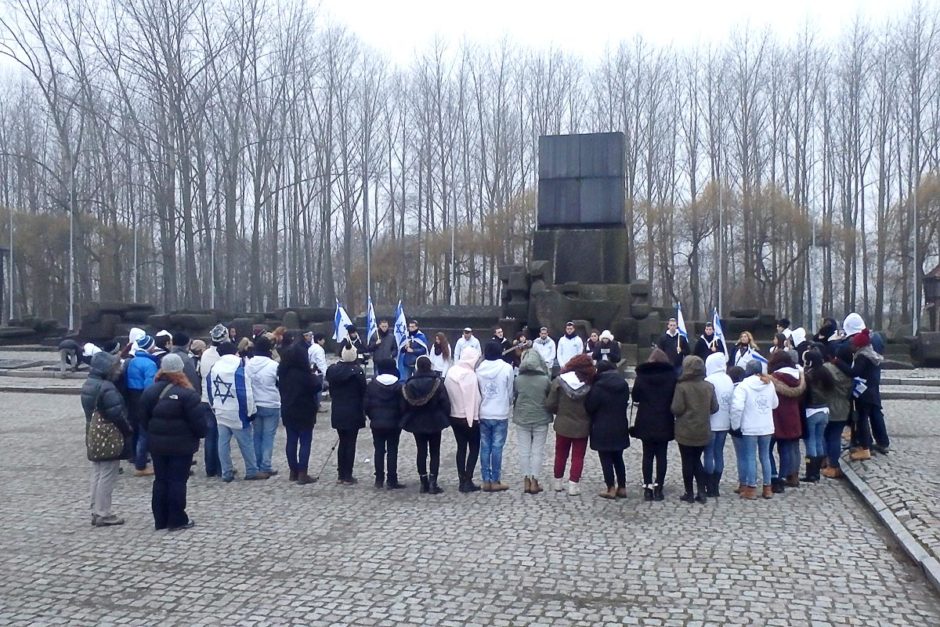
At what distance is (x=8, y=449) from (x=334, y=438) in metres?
4.49

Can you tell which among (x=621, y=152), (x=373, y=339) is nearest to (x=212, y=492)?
(x=373, y=339)

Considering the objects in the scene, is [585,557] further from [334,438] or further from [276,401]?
[334,438]

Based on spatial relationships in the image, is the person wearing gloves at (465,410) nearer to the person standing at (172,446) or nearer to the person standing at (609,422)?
the person standing at (609,422)

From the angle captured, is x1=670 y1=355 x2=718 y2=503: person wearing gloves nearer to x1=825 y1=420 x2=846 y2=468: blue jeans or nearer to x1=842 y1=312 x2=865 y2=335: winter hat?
x1=825 y1=420 x2=846 y2=468: blue jeans

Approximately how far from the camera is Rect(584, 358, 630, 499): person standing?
9070mm

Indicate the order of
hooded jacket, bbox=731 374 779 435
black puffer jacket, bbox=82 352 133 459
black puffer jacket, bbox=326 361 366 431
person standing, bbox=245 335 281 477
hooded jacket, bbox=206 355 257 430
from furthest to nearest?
person standing, bbox=245 335 281 477 → hooded jacket, bbox=206 355 257 430 → black puffer jacket, bbox=326 361 366 431 → hooded jacket, bbox=731 374 779 435 → black puffer jacket, bbox=82 352 133 459

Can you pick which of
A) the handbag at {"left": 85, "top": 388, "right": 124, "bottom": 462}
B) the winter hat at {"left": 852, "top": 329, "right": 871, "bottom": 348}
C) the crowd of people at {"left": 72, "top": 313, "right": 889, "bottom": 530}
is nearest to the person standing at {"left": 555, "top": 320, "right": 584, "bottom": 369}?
the crowd of people at {"left": 72, "top": 313, "right": 889, "bottom": 530}

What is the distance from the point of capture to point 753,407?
9.21 metres

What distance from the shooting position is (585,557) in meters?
7.07

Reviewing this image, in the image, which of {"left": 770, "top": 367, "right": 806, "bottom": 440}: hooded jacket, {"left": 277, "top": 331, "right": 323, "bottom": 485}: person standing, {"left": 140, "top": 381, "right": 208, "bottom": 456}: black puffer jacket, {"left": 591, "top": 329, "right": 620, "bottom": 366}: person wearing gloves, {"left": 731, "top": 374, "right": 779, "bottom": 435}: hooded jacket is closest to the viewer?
{"left": 140, "top": 381, "right": 208, "bottom": 456}: black puffer jacket

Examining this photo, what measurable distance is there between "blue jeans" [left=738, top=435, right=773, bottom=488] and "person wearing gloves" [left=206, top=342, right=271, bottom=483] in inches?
208

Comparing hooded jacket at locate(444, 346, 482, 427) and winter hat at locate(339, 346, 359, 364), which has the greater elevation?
winter hat at locate(339, 346, 359, 364)

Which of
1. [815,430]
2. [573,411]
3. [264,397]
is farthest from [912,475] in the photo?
[264,397]

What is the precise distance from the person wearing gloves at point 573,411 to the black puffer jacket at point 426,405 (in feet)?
3.55
